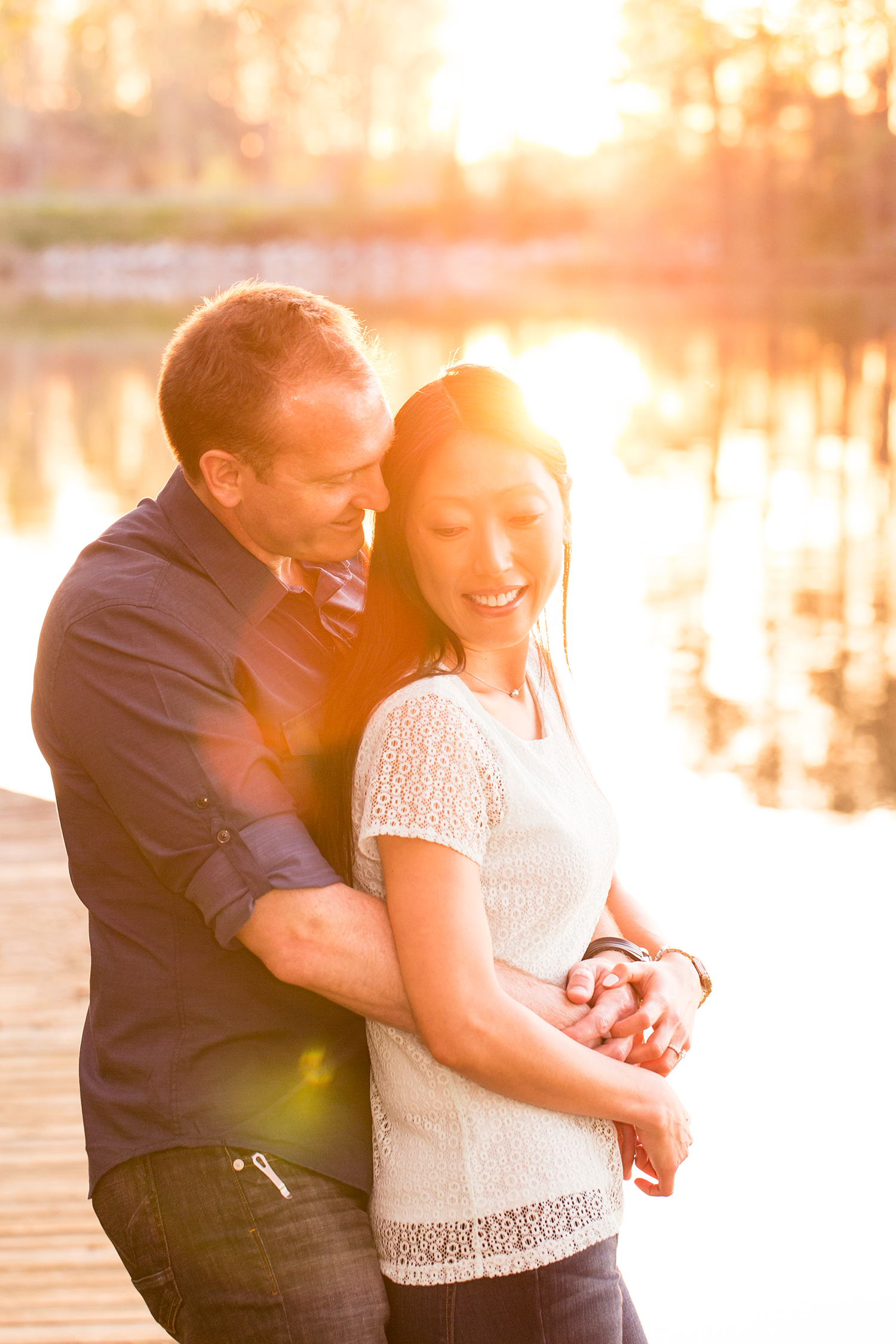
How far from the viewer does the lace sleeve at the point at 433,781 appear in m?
1.59

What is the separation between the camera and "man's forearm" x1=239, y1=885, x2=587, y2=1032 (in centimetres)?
165

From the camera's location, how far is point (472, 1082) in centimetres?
167

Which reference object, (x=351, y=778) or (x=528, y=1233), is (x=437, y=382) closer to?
(x=351, y=778)

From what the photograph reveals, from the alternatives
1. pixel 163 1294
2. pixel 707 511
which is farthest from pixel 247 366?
pixel 707 511

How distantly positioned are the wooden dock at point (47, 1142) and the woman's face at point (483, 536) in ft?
4.69

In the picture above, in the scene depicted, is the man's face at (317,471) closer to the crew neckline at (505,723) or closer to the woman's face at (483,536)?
the woman's face at (483,536)

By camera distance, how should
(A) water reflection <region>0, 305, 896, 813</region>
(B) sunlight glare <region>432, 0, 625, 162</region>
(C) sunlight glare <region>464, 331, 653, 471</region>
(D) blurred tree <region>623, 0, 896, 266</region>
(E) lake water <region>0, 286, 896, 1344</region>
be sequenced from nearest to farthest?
1. (E) lake water <region>0, 286, 896, 1344</region>
2. (A) water reflection <region>0, 305, 896, 813</region>
3. (C) sunlight glare <region>464, 331, 653, 471</region>
4. (D) blurred tree <region>623, 0, 896, 266</region>
5. (B) sunlight glare <region>432, 0, 625, 162</region>

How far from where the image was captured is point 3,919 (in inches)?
172

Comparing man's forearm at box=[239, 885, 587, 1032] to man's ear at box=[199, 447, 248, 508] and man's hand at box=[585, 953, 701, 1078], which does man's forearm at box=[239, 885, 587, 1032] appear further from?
man's ear at box=[199, 447, 248, 508]

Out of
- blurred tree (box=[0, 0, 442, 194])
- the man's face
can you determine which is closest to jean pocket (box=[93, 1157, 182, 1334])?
the man's face

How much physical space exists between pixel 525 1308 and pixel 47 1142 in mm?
1761

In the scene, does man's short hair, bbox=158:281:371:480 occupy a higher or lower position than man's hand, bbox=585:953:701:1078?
higher

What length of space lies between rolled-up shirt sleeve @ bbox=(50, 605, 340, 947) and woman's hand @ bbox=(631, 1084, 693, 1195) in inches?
17.7

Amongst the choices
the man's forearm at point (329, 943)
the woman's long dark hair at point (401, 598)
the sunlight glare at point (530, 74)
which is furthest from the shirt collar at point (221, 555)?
the sunlight glare at point (530, 74)
